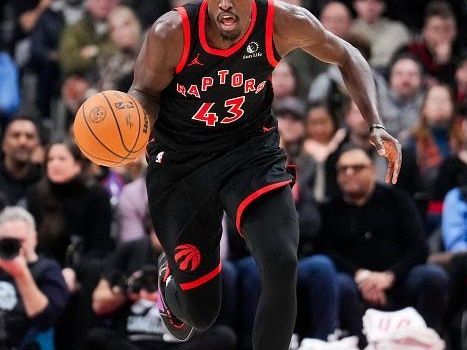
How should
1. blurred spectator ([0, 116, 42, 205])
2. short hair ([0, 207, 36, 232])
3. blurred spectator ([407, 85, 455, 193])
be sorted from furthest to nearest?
blurred spectator ([407, 85, 455, 193]) → blurred spectator ([0, 116, 42, 205]) → short hair ([0, 207, 36, 232])

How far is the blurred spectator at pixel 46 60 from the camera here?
1162 cm

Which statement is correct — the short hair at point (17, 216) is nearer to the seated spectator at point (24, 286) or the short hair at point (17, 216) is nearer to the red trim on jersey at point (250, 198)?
the seated spectator at point (24, 286)

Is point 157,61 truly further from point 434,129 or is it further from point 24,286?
point 434,129

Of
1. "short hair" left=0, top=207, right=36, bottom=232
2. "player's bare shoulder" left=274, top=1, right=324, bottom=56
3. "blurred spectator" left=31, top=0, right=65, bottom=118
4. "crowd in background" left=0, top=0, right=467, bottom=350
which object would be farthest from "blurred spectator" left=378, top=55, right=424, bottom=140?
"player's bare shoulder" left=274, top=1, right=324, bottom=56

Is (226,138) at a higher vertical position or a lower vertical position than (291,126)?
higher

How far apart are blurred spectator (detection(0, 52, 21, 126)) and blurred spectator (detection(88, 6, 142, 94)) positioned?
754 mm

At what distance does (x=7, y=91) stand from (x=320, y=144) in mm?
3005

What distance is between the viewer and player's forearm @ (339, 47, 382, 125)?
6.05m

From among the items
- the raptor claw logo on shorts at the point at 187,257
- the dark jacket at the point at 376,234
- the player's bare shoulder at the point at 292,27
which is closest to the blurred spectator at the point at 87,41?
the dark jacket at the point at 376,234

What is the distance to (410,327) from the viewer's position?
7570mm

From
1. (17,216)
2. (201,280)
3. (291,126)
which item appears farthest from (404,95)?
(201,280)

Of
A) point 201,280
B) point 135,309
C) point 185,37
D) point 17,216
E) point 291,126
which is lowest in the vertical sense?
point 135,309

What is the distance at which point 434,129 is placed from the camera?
992 centimetres

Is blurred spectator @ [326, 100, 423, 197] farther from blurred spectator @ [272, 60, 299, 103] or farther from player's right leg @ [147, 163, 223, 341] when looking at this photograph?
player's right leg @ [147, 163, 223, 341]
